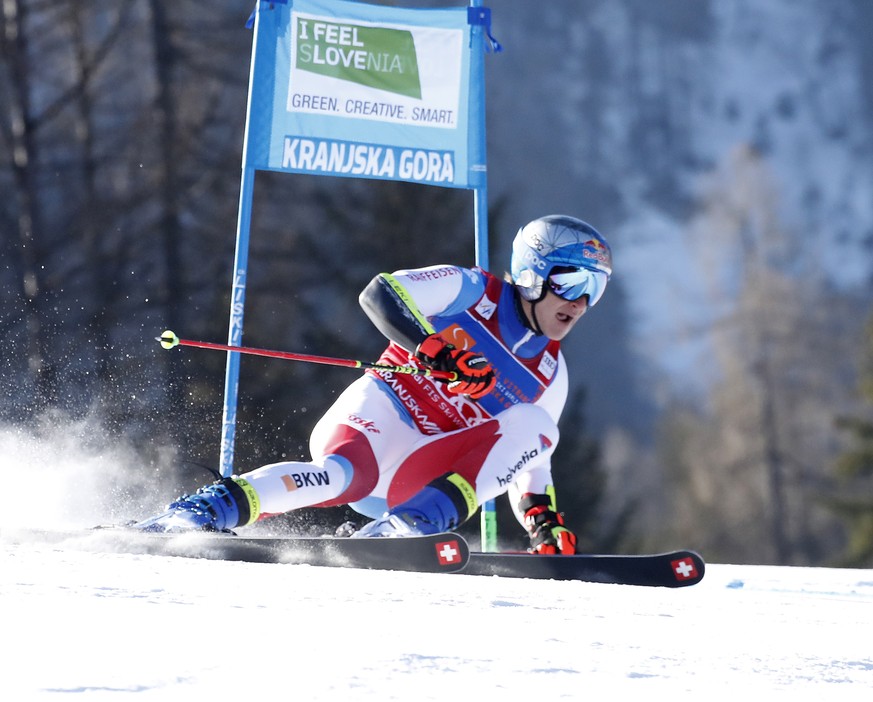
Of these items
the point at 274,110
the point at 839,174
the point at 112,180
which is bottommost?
the point at 274,110

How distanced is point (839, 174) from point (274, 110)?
88107 millimetres

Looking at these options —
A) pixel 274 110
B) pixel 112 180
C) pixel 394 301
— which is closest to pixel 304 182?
pixel 112 180

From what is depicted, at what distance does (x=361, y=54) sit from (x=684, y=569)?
2.71 metres

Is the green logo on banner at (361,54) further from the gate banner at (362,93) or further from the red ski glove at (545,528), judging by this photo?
the red ski glove at (545,528)

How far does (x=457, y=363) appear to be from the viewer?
382 centimetres

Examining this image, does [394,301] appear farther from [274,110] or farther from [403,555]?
[274,110]

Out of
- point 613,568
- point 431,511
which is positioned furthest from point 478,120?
point 613,568

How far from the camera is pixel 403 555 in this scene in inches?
132

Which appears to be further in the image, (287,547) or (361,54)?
Result: (361,54)

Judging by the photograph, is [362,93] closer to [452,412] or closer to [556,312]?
[556,312]

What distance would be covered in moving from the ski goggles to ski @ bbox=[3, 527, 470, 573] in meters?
1.24

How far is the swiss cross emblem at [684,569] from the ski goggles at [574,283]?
0.98 metres

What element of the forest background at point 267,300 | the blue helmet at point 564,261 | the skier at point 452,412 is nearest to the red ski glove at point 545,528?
the skier at point 452,412

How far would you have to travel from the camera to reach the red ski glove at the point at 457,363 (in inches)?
151
